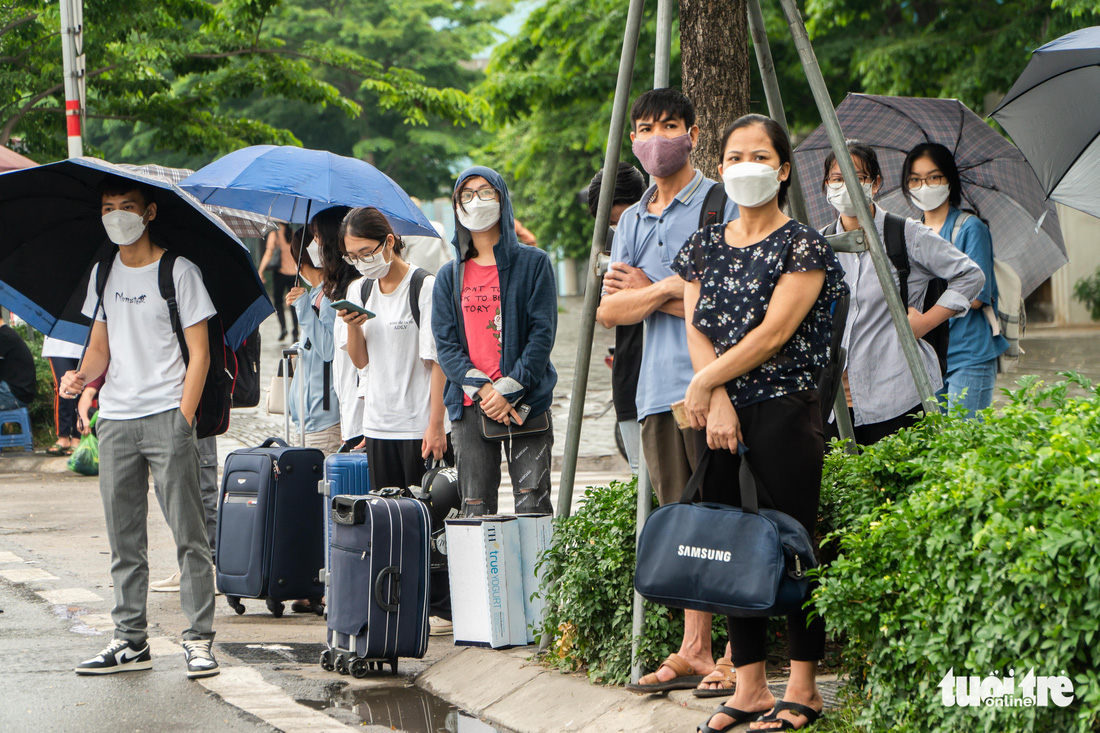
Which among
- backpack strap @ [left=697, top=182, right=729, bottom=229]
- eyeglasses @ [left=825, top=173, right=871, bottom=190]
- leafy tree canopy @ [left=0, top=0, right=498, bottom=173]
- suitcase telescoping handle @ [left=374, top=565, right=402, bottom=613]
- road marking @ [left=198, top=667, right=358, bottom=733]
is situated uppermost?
leafy tree canopy @ [left=0, top=0, right=498, bottom=173]

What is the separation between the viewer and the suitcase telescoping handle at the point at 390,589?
202 inches

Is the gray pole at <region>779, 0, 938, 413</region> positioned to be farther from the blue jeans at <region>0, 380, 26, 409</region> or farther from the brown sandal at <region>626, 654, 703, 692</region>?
the blue jeans at <region>0, 380, 26, 409</region>

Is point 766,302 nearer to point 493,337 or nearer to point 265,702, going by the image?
point 493,337

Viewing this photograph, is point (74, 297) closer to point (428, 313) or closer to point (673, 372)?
point (428, 313)

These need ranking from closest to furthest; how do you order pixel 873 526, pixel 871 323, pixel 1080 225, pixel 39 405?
pixel 873 526 → pixel 871 323 → pixel 39 405 → pixel 1080 225

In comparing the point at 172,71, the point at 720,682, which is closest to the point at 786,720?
the point at 720,682

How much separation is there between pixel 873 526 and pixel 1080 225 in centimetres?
2345

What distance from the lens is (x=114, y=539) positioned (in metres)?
5.32

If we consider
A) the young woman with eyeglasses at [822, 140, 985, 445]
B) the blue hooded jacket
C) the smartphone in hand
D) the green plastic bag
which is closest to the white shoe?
the smartphone in hand

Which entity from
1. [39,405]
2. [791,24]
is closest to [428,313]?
[791,24]

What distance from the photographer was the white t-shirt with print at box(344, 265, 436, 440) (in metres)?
5.85

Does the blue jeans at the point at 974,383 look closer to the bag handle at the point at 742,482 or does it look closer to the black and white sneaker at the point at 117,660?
the bag handle at the point at 742,482

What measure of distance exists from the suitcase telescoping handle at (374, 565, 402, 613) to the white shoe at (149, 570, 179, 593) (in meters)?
2.49

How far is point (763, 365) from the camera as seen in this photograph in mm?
3779
